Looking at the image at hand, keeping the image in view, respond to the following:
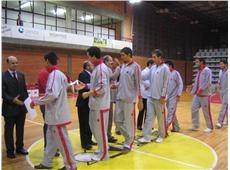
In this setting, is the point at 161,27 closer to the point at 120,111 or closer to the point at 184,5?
the point at 184,5

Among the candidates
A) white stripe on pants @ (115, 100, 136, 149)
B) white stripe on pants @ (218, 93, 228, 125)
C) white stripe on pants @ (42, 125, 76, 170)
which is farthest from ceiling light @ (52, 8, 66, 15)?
white stripe on pants @ (42, 125, 76, 170)

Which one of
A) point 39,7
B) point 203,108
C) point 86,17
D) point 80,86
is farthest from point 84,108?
point 86,17

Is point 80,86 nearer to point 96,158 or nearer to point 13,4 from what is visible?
point 96,158

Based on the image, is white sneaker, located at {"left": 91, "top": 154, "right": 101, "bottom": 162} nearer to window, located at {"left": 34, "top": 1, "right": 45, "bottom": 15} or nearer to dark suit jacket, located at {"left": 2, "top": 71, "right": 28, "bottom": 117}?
dark suit jacket, located at {"left": 2, "top": 71, "right": 28, "bottom": 117}

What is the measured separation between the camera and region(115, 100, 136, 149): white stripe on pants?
15.4 ft

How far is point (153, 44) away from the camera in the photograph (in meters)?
23.9

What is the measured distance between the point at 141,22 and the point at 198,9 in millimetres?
5222

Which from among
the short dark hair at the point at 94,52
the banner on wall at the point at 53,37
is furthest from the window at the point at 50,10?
the short dark hair at the point at 94,52

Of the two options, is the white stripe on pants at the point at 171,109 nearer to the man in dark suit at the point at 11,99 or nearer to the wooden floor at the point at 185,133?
the wooden floor at the point at 185,133

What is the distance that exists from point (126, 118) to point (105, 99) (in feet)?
2.28

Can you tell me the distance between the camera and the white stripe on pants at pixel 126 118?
15.4 ft

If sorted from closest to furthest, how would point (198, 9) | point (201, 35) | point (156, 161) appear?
1. point (156, 161)
2. point (198, 9)
3. point (201, 35)

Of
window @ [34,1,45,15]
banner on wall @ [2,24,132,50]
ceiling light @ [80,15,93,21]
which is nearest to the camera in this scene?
banner on wall @ [2,24,132,50]

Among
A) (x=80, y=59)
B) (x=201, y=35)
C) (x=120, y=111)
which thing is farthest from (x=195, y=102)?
(x=201, y=35)
